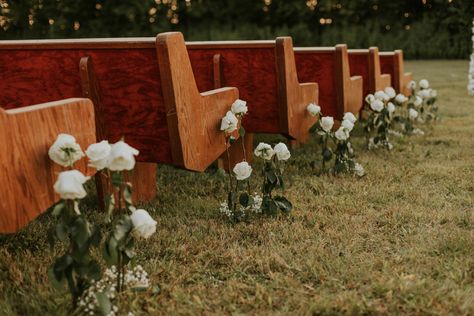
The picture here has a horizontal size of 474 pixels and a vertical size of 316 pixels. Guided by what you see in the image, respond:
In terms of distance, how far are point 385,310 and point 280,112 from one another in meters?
2.28

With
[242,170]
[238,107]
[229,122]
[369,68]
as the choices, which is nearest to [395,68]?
[369,68]

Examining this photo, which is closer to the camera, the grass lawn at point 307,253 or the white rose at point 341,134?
the grass lawn at point 307,253

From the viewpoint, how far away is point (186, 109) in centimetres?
317

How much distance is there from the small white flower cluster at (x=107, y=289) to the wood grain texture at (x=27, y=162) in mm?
351

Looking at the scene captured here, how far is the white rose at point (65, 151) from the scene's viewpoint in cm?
209

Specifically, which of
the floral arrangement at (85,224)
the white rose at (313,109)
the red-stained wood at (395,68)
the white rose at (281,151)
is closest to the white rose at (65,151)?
the floral arrangement at (85,224)

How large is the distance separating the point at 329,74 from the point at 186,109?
258 centimetres

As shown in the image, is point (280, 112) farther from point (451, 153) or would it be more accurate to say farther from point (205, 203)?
point (451, 153)

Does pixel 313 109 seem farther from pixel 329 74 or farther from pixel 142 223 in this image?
pixel 142 223

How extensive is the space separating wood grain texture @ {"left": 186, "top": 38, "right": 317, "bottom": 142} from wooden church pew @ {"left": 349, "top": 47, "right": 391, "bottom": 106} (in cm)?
252

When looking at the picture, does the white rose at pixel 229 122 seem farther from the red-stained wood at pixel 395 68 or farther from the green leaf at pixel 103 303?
the red-stained wood at pixel 395 68

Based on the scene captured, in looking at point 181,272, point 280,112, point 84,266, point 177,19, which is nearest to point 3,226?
point 84,266

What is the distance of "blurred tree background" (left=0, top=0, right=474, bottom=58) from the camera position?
77.3 feet

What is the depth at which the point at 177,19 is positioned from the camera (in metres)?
26.9
